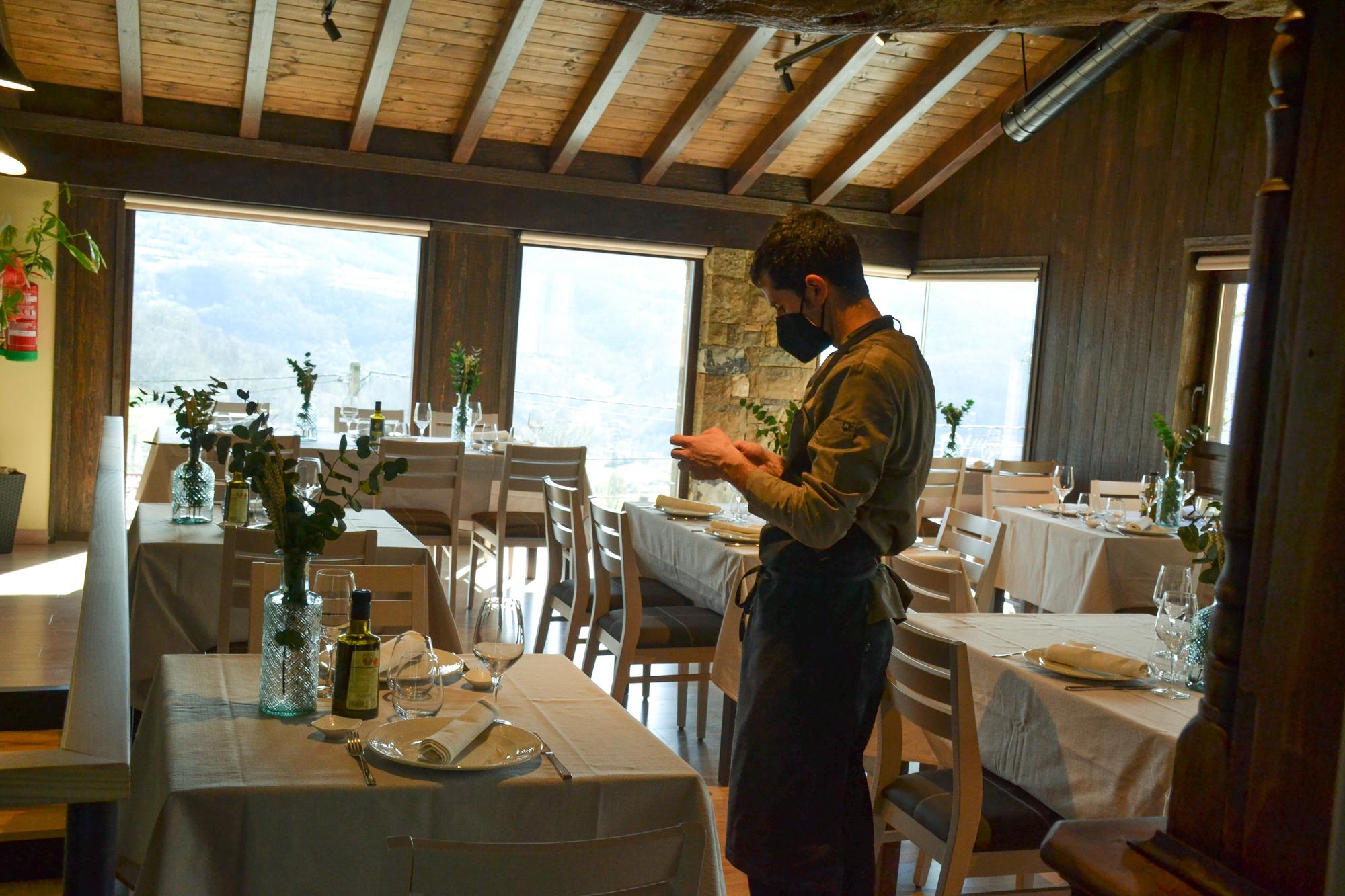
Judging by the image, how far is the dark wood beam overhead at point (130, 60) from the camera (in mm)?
6250

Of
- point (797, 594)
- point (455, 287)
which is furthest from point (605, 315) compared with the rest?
point (797, 594)

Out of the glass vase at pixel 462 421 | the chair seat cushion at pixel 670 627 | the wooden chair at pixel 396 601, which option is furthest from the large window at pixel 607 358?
the wooden chair at pixel 396 601

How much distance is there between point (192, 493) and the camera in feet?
12.9

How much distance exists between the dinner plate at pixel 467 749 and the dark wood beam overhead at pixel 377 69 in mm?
5343

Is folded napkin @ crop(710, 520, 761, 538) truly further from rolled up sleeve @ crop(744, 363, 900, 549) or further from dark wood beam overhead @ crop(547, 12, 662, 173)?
dark wood beam overhead @ crop(547, 12, 662, 173)

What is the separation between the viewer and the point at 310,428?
20.9ft

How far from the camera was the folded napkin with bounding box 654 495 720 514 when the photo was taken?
15.8 ft

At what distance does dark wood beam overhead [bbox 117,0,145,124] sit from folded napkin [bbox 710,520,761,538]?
14.6 ft

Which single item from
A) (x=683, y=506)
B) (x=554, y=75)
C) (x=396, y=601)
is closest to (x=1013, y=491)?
(x=683, y=506)

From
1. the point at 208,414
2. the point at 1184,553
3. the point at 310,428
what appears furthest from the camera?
the point at 310,428

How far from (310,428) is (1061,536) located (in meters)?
3.98

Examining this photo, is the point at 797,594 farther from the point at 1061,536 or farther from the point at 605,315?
the point at 605,315

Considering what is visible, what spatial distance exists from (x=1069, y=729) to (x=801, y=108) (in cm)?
626

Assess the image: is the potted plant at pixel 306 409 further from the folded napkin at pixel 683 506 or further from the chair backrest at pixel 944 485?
the chair backrest at pixel 944 485
